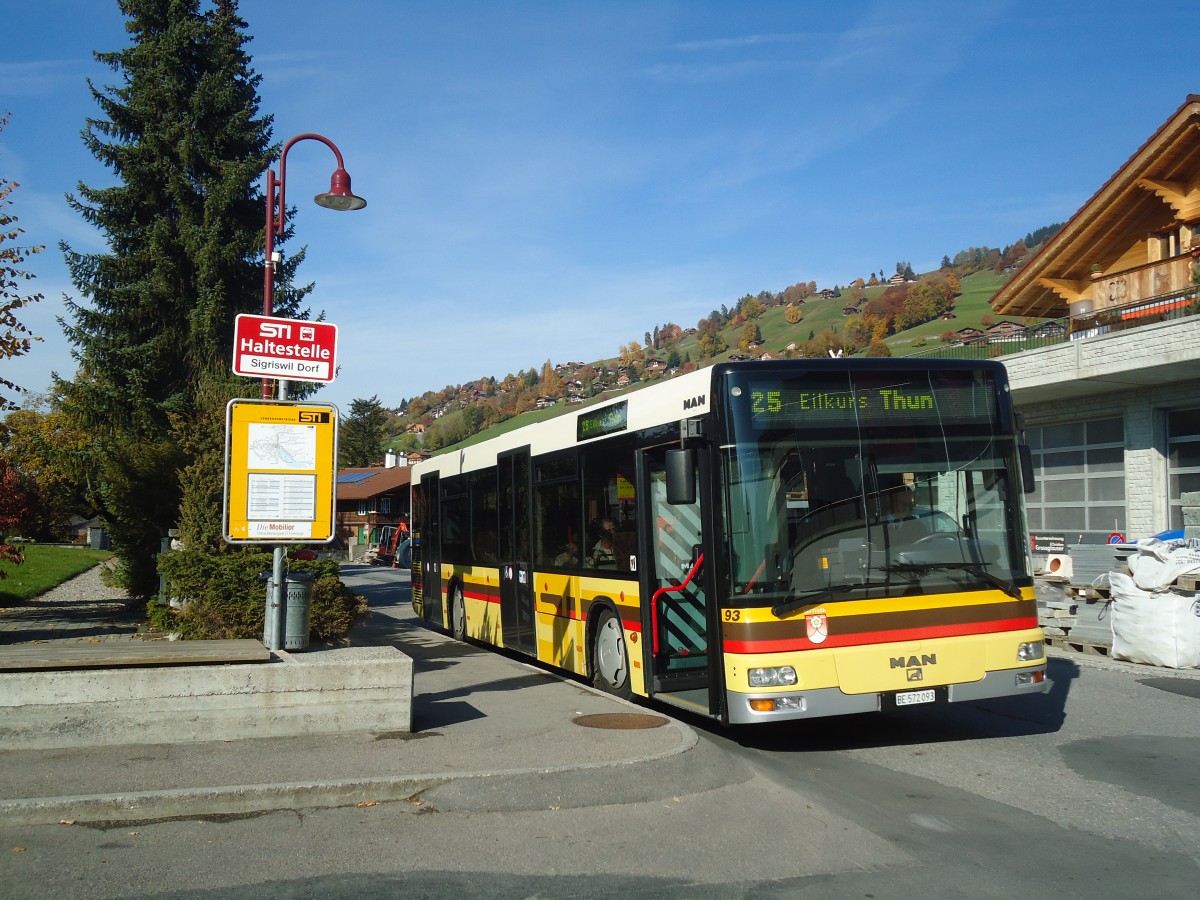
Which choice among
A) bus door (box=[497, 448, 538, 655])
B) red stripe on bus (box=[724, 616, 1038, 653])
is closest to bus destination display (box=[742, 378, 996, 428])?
red stripe on bus (box=[724, 616, 1038, 653])

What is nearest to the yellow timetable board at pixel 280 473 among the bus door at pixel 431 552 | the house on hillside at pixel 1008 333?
the bus door at pixel 431 552

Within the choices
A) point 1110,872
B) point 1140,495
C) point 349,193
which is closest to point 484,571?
point 349,193

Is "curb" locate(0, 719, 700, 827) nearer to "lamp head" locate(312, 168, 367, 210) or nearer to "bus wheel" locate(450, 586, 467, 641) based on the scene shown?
"lamp head" locate(312, 168, 367, 210)

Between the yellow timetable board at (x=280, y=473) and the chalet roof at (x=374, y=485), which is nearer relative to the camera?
the yellow timetable board at (x=280, y=473)

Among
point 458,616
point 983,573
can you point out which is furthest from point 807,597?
point 458,616

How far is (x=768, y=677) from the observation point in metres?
7.91

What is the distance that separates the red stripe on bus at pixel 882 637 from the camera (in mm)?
7934

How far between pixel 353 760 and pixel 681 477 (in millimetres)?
3166

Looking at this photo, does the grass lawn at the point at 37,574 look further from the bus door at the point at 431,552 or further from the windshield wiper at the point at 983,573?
the windshield wiper at the point at 983,573

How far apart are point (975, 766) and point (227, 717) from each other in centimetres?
571

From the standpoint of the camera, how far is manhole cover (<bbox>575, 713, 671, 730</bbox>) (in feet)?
29.4

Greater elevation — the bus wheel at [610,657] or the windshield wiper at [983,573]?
the windshield wiper at [983,573]

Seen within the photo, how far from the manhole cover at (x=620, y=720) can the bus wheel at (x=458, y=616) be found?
7545mm

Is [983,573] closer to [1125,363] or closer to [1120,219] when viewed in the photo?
[1125,363]
